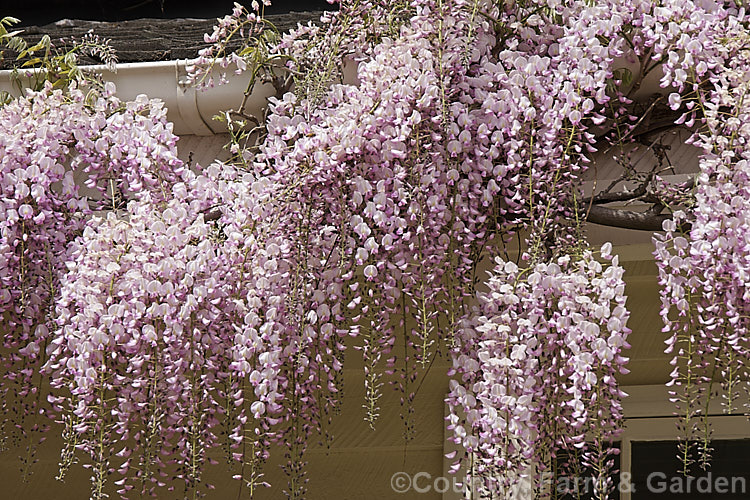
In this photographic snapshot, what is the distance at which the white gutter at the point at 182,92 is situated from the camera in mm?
2891

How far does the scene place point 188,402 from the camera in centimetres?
249

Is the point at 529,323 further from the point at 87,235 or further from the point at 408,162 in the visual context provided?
the point at 87,235

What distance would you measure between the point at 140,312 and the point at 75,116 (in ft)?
2.08

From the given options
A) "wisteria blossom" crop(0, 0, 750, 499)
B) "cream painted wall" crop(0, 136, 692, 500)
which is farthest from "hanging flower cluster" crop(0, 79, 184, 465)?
"cream painted wall" crop(0, 136, 692, 500)

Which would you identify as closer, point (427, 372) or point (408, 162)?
point (408, 162)

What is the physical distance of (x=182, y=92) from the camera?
2.90 metres

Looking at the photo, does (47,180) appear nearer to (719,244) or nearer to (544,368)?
(544,368)


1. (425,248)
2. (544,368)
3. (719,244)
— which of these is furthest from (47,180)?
(719,244)

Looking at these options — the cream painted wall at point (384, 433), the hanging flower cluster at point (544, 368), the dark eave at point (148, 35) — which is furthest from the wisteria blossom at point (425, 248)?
the dark eave at point (148, 35)

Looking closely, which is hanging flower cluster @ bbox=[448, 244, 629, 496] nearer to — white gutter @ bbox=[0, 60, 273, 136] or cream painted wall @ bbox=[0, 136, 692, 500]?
cream painted wall @ bbox=[0, 136, 692, 500]

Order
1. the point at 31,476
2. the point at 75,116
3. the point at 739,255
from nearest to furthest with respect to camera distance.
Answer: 1. the point at 739,255
2. the point at 75,116
3. the point at 31,476

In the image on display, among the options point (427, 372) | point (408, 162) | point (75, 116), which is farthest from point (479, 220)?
point (75, 116)

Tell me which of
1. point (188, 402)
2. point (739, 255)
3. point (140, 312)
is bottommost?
point (188, 402)

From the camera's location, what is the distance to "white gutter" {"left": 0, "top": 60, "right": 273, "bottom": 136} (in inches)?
114
